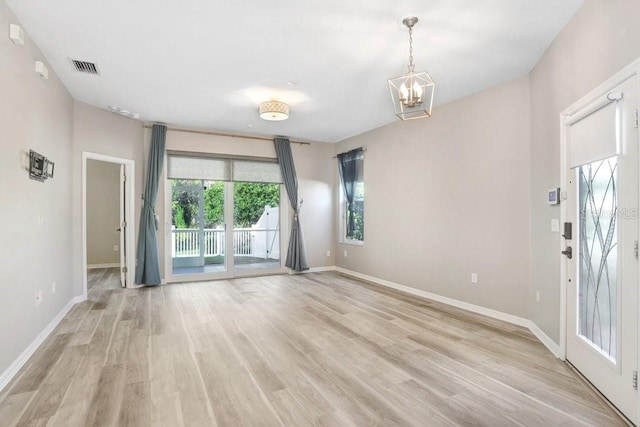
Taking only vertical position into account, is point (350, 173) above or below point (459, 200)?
above

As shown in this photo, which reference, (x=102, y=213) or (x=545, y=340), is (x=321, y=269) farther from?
(x=102, y=213)

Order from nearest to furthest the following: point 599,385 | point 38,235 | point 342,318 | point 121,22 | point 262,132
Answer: point 599,385
point 121,22
point 38,235
point 342,318
point 262,132

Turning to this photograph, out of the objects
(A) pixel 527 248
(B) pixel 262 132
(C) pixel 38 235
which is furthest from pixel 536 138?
(C) pixel 38 235

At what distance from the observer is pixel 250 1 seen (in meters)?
2.47

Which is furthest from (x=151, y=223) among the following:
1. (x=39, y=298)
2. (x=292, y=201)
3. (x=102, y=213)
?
(x=102, y=213)

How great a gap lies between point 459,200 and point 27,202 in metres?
4.84

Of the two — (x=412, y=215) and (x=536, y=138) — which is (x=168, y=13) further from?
(x=412, y=215)

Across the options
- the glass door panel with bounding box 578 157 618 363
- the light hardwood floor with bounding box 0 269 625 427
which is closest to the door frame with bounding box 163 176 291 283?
the light hardwood floor with bounding box 0 269 625 427

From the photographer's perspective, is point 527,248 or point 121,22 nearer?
point 121,22

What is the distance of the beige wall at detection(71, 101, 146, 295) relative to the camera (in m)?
4.70

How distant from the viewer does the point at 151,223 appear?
18.6ft

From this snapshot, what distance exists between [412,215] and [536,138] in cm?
216

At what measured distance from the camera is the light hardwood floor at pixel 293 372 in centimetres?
205

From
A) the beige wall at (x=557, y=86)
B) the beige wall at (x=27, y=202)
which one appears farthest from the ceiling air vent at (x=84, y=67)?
the beige wall at (x=557, y=86)
